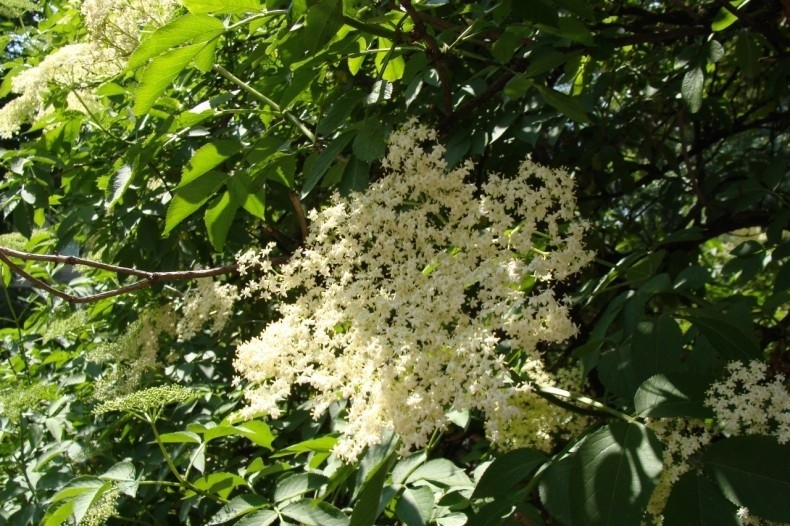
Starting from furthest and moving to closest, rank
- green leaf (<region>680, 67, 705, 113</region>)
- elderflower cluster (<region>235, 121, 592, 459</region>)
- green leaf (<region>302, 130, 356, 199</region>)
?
green leaf (<region>680, 67, 705, 113</region>), green leaf (<region>302, 130, 356, 199</region>), elderflower cluster (<region>235, 121, 592, 459</region>)

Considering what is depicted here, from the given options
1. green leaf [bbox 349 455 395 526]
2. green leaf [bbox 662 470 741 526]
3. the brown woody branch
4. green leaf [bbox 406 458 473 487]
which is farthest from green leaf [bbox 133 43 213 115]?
green leaf [bbox 662 470 741 526]

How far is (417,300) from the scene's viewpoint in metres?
1.25

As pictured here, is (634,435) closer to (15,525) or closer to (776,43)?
(776,43)

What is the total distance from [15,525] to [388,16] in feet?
6.00

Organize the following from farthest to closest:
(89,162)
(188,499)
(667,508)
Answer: (89,162) → (188,499) → (667,508)

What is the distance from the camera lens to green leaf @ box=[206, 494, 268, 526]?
5.66 ft

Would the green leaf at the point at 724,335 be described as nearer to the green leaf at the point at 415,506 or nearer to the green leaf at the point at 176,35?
the green leaf at the point at 415,506

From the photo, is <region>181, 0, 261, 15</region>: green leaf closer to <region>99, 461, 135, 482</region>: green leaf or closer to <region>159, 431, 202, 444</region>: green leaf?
<region>159, 431, 202, 444</region>: green leaf

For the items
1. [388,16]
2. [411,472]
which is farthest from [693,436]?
[388,16]

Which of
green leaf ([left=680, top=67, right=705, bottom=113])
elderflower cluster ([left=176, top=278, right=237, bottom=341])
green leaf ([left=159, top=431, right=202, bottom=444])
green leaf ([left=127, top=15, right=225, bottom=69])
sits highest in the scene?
green leaf ([left=127, top=15, right=225, bottom=69])

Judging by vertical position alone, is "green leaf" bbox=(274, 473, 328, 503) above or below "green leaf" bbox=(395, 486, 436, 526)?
below

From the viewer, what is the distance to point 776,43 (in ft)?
7.51

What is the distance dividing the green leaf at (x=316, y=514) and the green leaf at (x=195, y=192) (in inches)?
25.8

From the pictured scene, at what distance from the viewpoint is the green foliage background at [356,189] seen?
1310 mm
